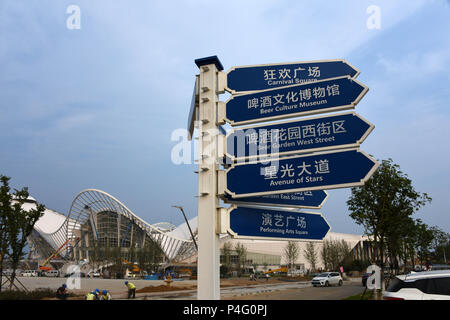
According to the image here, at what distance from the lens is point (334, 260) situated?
185 feet

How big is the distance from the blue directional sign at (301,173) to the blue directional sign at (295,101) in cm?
74

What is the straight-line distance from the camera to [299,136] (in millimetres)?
4820

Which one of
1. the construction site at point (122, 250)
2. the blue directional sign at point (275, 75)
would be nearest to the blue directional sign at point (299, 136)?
the blue directional sign at point (275, 75)

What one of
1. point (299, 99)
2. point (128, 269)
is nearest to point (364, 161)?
point (299, 99)

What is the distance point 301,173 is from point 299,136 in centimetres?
56

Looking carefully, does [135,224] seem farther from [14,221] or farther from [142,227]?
[14,221]

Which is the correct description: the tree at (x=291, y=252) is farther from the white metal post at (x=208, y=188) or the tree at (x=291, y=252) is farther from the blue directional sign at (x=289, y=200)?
the white metal post at (x=208, y=188)

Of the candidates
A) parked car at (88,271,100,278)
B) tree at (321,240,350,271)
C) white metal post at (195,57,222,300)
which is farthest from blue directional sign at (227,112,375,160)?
Answer: parked car at (88,271,100,278)

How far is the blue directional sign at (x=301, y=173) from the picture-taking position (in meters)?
4.34
